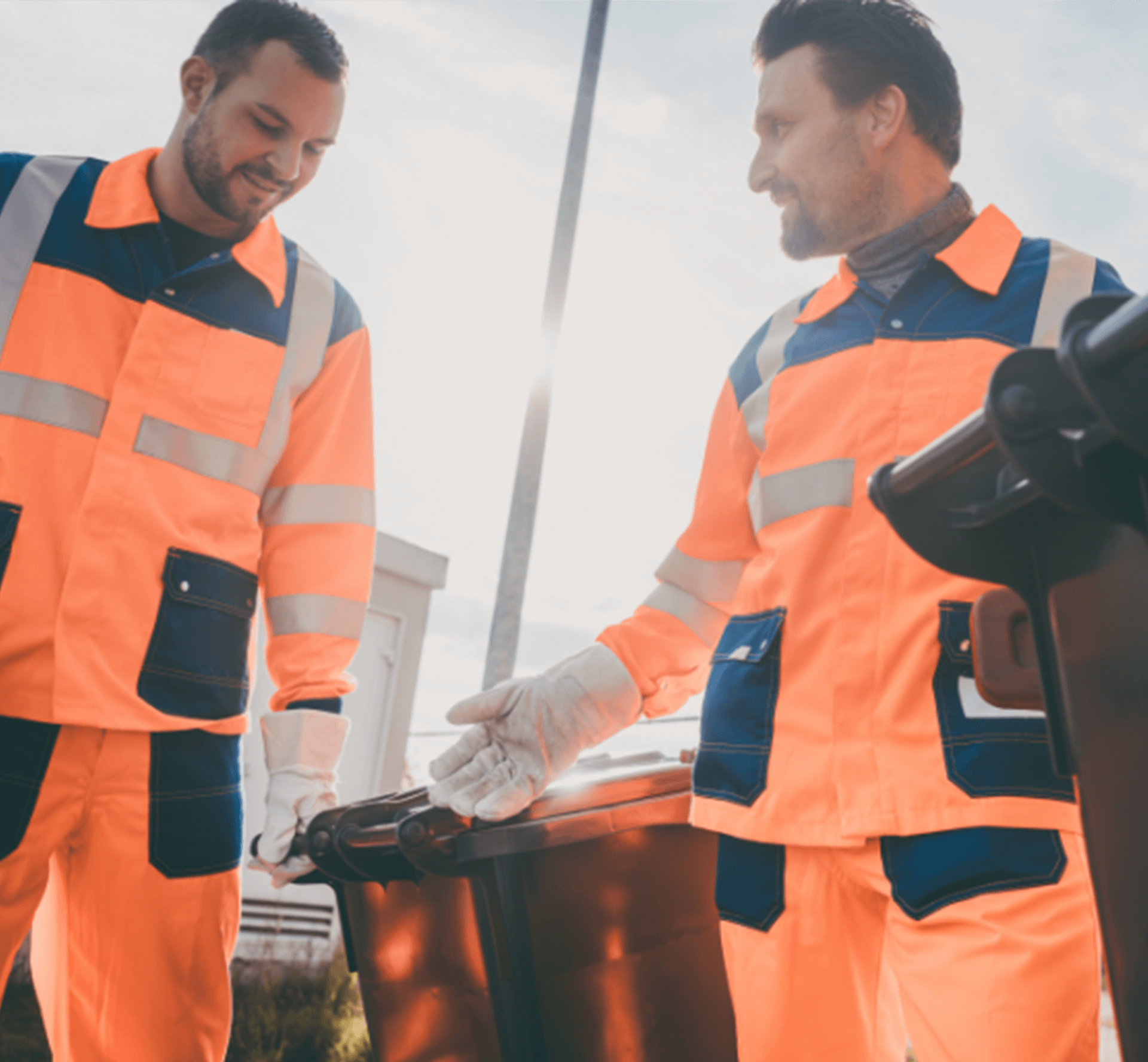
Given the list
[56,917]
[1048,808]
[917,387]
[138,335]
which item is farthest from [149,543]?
[1048,808]

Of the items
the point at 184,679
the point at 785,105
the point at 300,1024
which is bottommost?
the point at 300,1024

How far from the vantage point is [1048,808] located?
49.7 inches

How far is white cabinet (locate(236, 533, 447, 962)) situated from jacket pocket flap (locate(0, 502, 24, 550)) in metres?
2.92

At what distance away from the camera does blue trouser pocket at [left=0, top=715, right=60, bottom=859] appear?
1.64 metres

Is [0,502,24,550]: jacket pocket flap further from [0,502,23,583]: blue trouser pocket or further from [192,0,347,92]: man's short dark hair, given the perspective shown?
[192,0,347,92]: man's short dark hair

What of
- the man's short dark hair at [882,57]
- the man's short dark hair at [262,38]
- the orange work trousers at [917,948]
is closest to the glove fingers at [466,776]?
the orange work trousers at [917,948]

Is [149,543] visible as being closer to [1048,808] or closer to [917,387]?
[917,387]

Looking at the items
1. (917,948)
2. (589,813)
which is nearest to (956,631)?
(917,948)

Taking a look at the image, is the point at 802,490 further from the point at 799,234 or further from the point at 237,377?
the point at 237,377

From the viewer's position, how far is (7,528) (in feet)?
5.72

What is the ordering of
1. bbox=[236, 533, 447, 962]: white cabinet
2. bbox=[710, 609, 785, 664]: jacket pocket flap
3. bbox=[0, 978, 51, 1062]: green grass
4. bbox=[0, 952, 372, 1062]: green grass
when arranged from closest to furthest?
1. bbox=[710, 609, 785, 664]: jacket pocket flap
2. bbox=[0, 978, 51, 1062]: green grass
3. bbox=[0, 952, 372, 1062]: green grass
4. bbox=[236, 533, 447, 962]: white cabinet

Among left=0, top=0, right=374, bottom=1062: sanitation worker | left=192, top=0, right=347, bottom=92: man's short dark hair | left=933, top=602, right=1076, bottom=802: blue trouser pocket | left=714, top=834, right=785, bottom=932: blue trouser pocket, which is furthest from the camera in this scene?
left=192, top=0, right=347, bottom=92: man's short dark hair

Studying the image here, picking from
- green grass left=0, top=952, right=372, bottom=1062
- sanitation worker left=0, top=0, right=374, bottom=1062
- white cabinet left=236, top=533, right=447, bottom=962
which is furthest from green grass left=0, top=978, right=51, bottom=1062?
sanitation worker left=0, top=0, right=374, bottom=1062

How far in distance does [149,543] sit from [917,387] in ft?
4.56
